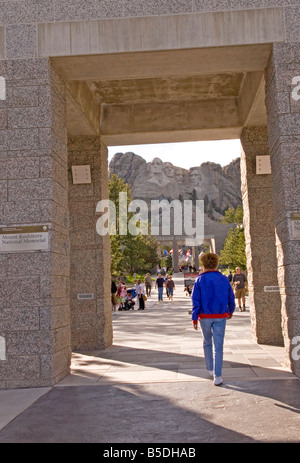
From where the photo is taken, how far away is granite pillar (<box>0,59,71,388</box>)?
276 inches

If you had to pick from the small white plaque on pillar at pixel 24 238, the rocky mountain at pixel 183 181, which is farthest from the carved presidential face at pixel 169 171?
the small white plaque on pillar at pixel 24 238

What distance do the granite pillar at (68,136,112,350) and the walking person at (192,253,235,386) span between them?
4102 mm

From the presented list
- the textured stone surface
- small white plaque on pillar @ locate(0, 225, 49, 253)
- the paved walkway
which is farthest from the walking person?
the textured stone surface

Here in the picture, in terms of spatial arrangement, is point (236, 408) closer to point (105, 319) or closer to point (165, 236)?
point (105, 319)

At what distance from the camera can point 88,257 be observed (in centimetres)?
1056

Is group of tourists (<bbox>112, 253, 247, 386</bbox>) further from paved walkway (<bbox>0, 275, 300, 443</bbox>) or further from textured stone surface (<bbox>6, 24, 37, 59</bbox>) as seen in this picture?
textured stone surface (<bbox>6, 24, 37, 59</bbox>)

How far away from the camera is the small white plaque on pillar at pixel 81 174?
10.6 metres

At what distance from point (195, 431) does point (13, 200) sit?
4338 millimetres

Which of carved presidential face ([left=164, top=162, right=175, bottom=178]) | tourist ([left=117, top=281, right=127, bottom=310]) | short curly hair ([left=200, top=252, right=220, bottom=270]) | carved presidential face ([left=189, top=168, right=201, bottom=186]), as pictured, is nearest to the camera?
short curly hair ([left=200, top=252, right=220, bottom=270])

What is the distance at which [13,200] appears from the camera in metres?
7.30

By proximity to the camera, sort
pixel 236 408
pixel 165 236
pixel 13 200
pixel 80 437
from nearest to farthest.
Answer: pixel 80 437 → pixel 236 408 → pixel 13 200 → pixel 165 236

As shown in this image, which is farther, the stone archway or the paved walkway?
the stone archway

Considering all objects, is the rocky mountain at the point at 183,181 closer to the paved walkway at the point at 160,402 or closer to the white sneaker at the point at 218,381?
the paved walkway at the point at 160,402

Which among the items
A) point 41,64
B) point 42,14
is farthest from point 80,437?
point 42,14
